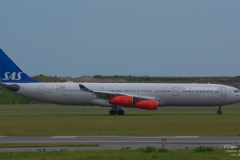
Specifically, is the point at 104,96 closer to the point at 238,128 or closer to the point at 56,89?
the point at 56,89

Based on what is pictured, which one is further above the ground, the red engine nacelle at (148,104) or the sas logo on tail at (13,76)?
the sas logo on tail at (13,76)

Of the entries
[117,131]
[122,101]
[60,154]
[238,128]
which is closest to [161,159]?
[60,154]

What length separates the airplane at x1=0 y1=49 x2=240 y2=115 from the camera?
4984 cm

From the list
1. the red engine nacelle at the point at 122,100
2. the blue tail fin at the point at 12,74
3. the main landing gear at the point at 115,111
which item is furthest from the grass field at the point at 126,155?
the blue tail fin at the point at 12,74

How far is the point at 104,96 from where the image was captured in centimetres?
4916

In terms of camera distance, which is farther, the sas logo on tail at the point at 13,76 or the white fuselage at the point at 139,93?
the sas logo on tail at the point at 13,76

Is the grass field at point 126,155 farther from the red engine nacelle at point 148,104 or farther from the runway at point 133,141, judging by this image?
the red engine nacelle at point 148,104

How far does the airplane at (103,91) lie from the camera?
4984 cm

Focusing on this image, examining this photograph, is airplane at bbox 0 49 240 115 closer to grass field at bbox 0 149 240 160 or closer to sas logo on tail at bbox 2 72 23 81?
sas logo on tail at bbox 2 72 23 81

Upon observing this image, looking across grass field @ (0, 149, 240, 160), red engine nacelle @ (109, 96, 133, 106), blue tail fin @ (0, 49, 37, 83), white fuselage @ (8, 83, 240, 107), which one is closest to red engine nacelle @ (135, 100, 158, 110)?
red engine nacelle @ (109, 96, 133, 106)

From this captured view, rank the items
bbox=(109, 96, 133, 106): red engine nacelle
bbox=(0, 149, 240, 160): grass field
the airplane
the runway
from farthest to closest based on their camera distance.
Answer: the airplane → bbox=(109, 96, 133, 106): red engine nacelle → the runway → bbox=(0, 149, 240, 160): grass field

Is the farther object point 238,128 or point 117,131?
point 238,128

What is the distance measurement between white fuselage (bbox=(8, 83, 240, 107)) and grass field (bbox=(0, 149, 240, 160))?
3132 cm

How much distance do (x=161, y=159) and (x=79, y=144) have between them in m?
6.41
